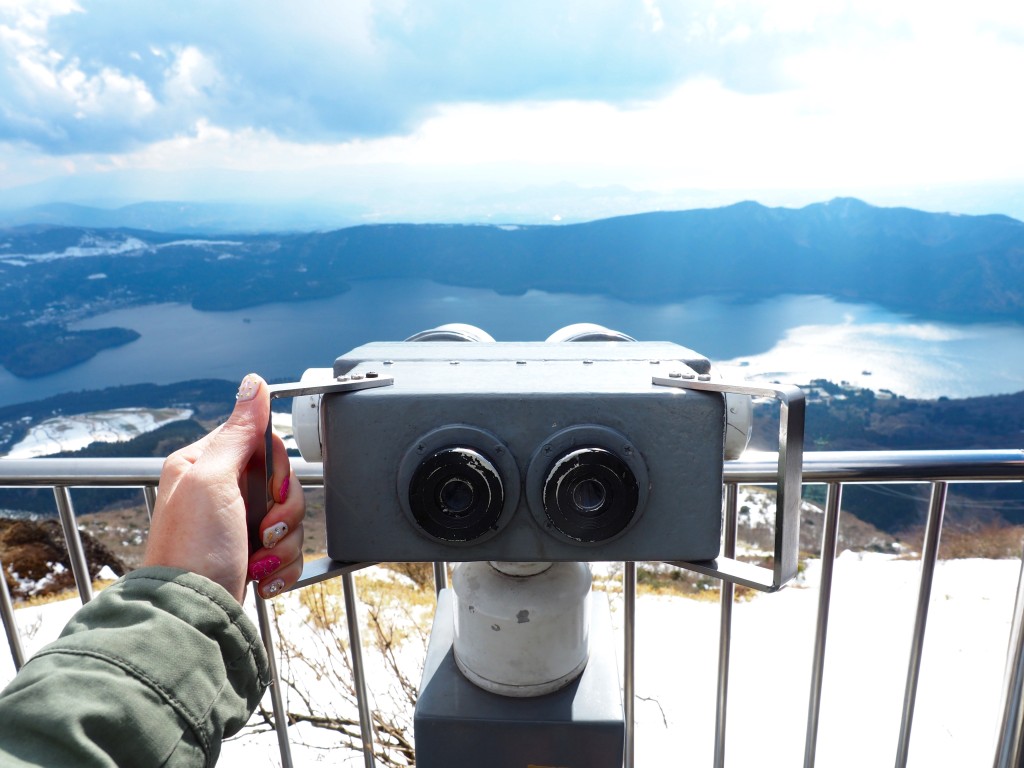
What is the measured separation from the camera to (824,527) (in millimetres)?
1495

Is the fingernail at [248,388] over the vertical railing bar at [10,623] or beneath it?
over

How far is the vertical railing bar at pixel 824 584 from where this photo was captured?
1467 millimetres

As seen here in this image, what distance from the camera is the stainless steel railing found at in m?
1.35

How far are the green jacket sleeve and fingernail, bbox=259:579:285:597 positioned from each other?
0.37 ft

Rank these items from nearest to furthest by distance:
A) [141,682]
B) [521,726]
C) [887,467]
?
[141,682] < [521,726] < [887,467]

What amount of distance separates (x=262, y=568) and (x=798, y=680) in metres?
4.36

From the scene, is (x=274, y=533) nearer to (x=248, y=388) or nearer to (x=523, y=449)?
(x=248, y=388)

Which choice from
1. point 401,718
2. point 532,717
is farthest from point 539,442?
point 401,718

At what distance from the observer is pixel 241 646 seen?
2.64ft

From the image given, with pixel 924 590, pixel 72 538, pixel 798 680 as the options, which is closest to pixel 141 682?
pixel 72 538

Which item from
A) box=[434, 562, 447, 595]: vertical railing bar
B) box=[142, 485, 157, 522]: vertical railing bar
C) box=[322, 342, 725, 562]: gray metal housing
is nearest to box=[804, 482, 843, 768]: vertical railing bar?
box=[322, 342, 725, 562]: gray metal housing

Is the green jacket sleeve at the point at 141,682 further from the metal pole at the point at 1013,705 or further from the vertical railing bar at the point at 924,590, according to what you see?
the metal pole at the point at 1013,705

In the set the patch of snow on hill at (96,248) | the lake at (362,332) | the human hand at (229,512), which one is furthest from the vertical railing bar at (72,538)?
the patch of snow on hill at (96,248)

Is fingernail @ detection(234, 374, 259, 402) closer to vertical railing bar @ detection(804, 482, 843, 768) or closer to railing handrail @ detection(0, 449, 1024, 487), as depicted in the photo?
railing handrail @ detection(0, 449, 1024, 487)
